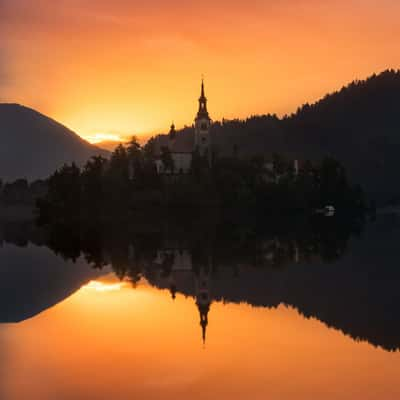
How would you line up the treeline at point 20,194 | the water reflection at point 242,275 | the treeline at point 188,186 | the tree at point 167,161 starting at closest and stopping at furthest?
1. the water reflection at point 242,275
2. the treeline at point 188,186
3. the tree at point 167,161
4. the treeline at point 20,194

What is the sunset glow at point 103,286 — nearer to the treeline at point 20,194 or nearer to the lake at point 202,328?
the lake at point 202,328

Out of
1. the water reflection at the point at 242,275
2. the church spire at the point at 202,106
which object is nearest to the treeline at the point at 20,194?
the church spire at the point at 202,106

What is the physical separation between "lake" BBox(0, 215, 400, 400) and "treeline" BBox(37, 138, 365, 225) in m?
63.3

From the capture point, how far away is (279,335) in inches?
706

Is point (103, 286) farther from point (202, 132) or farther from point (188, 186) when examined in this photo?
point (202, 132)

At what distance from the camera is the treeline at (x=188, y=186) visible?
9950 centimetres

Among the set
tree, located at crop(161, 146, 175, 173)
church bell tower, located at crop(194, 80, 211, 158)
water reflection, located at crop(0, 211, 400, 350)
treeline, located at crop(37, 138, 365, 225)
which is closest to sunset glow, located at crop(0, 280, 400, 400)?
water reflection, located at crop(0, 211, 400, 350)

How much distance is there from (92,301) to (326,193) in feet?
333

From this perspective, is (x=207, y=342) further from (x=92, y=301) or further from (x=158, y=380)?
(x=92, y=301)

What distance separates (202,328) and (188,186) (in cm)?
8763

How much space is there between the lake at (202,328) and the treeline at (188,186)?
63348 mm

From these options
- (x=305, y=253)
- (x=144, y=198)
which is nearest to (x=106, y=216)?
(x=144, y=198)

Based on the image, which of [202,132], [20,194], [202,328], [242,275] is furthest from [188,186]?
[202,328]

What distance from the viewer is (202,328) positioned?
745 inches
